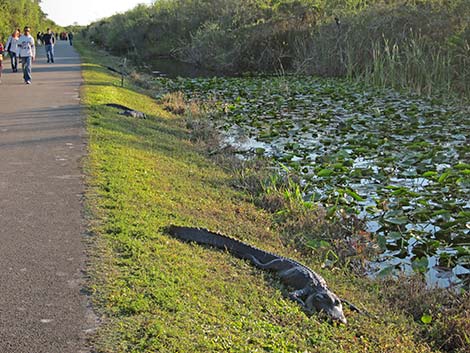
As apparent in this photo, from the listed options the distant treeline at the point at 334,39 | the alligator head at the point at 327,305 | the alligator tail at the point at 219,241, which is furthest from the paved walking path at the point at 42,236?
the distant treeline at the point at 334,39

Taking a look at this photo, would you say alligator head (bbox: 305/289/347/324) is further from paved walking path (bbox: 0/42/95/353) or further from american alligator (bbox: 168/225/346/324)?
paved walking path (bbox: 0/42/95/353)

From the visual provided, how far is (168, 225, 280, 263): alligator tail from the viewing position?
5.30 m

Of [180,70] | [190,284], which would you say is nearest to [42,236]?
[190,284]

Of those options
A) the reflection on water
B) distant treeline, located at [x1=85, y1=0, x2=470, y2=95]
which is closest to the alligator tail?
distant treeline, located at [x1=85, y1=0, x2=470, y2=95]

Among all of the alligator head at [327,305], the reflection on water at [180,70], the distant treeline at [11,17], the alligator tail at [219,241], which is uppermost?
the distant treeline at [11,17]

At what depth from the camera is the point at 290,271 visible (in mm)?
4883

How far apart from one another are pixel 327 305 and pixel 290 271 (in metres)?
0.58

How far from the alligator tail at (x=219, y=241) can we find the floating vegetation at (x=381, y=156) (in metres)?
1.42

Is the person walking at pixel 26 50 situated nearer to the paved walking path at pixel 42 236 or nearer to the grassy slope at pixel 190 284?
the paved walking path at pixel 42 236

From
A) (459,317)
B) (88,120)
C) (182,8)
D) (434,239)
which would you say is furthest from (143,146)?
(182,8)

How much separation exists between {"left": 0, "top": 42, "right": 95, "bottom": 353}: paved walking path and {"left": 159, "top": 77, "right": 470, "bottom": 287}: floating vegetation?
3179mm

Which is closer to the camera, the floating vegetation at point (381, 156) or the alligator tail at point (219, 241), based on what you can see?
the alligator tail at point (219, 241)

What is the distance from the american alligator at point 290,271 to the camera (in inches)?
174

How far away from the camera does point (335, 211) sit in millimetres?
6895
